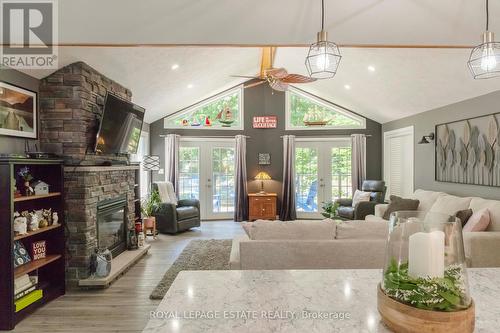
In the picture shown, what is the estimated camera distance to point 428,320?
0.79 m

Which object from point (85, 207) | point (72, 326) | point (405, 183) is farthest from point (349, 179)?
point (72, 326)

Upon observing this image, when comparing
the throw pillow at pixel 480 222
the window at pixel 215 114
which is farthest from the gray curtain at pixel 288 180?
the throw pillow at pixel 480 222

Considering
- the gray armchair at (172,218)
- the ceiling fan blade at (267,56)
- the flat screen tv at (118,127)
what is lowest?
the gray armchair at (172,218)

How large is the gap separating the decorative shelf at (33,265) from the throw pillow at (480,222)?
14.1ft

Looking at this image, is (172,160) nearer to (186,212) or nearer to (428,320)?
(186,212)

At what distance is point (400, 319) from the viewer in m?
0.83

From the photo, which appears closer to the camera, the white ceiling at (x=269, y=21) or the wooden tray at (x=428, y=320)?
the wooden tray at (x=428, y=320)

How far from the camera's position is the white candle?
0.81 metres

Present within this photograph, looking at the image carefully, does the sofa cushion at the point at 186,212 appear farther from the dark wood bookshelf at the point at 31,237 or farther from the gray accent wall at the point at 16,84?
the gray accent wall at the point at 16,84

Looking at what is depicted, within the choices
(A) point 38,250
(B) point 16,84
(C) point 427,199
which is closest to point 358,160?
(C) point 427,199

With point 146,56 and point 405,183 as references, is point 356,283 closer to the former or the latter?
point 146,56

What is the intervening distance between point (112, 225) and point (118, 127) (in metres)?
1.30

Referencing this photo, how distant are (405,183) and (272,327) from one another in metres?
6.23

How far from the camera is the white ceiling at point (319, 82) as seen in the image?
12.4 feet
